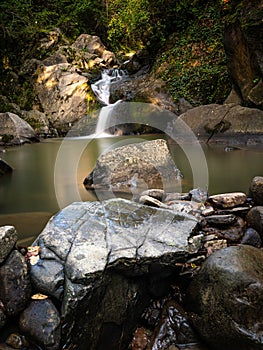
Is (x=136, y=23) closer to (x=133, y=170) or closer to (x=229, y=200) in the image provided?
(x=133, y=170)

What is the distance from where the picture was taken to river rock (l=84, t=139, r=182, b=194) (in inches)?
185

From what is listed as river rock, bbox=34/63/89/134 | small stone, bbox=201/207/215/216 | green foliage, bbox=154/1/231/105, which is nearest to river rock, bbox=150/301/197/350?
small stone, bbox=201/207/215/216

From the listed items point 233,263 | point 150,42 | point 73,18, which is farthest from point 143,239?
point 73,18

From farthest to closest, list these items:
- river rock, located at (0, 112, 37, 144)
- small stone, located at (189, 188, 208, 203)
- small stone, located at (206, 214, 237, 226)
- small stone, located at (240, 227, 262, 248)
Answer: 1. river rock, located at (0, 112, 37, 144)
2. small stone, located at (189, 188, 208, 203)
3. small stone, located at (206, 214, 237, 226)
4. small stone, located at (240, 227, 262, 248)

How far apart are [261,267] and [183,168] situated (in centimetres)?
421

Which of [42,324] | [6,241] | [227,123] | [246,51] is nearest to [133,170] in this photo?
[6,241]

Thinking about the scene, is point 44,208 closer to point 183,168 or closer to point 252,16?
point 183,168

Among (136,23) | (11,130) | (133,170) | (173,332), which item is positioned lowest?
(11,130)

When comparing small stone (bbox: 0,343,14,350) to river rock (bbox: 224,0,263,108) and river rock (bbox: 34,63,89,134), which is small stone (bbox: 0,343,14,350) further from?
river rock (bbox: 34,63,89,134)

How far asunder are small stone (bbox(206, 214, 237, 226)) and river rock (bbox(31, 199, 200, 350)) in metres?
0.38

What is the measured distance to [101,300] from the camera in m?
2.04

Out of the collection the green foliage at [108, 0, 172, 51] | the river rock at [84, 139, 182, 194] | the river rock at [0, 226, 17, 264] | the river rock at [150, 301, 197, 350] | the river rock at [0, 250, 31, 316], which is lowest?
the river rock at [150, 301, 197, 350]

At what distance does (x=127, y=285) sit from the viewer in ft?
7.24

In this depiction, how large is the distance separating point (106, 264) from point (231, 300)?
905 millimetres
